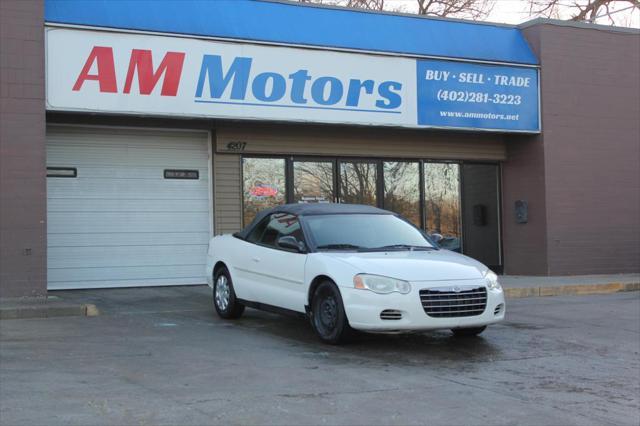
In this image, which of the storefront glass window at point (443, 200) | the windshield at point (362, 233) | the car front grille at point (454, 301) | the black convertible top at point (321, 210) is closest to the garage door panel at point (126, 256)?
the black convertible top at point (321, 210)

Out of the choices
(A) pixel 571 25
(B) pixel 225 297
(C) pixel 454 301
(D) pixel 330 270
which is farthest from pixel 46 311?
(A) pixel 571 25

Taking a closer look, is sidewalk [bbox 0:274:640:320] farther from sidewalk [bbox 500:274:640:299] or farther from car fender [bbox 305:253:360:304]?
car fender [bbox 305:253:360:304]

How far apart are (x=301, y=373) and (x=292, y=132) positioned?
8.92 m

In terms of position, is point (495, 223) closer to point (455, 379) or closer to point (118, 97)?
point (118, 97)

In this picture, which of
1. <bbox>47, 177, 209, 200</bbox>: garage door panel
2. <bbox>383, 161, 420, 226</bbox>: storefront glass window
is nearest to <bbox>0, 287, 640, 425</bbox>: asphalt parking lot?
<bbox>47, 177, 209, 200</bbox>: garage door panel

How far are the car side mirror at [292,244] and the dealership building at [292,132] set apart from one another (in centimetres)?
342

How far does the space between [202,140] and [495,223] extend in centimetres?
722

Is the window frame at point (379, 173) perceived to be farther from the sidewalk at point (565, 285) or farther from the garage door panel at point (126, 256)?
the sidewalk at point (565, 285)

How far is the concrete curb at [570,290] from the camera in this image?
44.4 feet

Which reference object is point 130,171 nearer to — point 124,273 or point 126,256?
point 126,256

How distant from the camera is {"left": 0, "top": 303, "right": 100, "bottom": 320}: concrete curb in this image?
10.1m

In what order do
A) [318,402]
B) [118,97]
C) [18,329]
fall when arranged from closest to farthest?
[318,402] → [18,329] → [118,97]

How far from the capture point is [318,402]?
5.79 m

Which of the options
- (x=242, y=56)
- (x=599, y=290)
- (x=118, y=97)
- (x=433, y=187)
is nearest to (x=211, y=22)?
(x=242, y=56)
